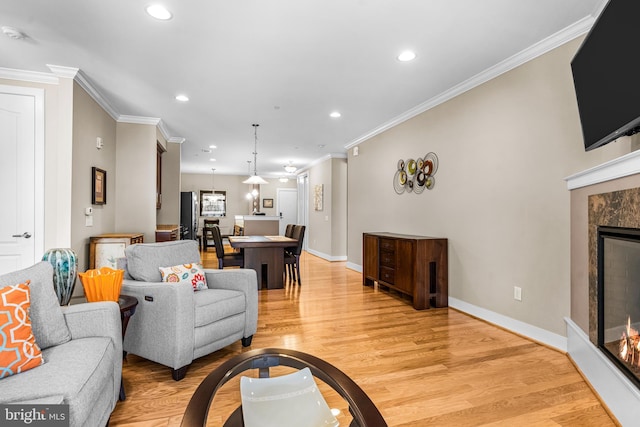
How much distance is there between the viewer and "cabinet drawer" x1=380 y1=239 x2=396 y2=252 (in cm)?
435

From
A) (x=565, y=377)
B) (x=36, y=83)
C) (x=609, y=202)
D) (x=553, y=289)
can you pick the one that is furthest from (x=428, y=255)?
(x=36, y=83)

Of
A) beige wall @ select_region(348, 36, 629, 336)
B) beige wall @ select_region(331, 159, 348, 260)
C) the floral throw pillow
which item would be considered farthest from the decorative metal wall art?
the floral throw pillow

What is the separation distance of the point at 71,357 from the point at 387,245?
3.68m

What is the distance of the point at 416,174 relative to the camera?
454 cm

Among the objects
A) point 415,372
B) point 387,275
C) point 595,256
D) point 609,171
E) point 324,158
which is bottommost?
point 415,372

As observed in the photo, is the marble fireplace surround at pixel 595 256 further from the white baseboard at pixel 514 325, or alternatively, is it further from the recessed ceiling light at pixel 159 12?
the recessed ceiling light at pixel 159 12

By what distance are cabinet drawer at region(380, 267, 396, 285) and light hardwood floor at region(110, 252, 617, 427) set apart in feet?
1.93

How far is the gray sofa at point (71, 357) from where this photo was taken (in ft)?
3.94

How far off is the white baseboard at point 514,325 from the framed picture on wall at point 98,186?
4506 millimetres

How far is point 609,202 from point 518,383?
1.28 m

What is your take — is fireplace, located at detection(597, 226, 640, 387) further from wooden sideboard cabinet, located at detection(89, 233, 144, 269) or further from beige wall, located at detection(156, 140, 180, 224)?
beige wall, located at detection(156, 140, 180, 224)

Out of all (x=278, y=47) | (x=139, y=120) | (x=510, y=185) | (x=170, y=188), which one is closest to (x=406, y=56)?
(x=278, y=47)

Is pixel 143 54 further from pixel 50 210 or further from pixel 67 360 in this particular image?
pixel 67 360

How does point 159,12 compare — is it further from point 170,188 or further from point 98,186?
Answer: point 170,188
